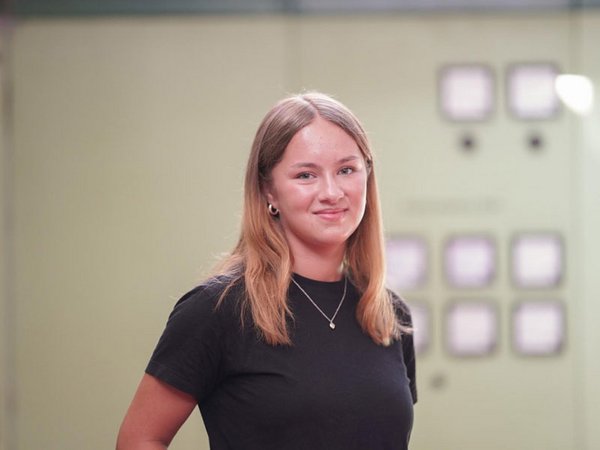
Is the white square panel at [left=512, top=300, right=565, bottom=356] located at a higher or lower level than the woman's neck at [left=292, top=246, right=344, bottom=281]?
lower

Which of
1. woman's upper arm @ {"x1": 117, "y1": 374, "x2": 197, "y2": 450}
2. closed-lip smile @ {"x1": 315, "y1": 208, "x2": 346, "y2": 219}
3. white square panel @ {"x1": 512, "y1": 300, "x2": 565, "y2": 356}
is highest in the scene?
closed-lip smile @ {"x1": 315, "y1": 208, "x2": 346, "y2": 219}

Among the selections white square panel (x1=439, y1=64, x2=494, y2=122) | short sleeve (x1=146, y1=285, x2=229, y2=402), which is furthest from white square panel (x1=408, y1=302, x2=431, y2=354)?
short sleeve (x1=146, y1=285, x2=229, y2=402)

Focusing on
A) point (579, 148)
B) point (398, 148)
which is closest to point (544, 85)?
point (579, 148)

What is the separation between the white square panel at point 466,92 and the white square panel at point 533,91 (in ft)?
0.28

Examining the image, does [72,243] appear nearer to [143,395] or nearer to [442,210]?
[442,210]

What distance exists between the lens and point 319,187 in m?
1.61

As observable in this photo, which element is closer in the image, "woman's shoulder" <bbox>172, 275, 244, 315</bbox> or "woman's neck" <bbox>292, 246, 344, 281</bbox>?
"woman's shoulder" <bbox>172, 275, 244, 315</bbox>

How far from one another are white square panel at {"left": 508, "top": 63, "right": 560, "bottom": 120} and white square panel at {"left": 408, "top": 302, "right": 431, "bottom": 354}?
82cm

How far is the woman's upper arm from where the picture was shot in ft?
5.17

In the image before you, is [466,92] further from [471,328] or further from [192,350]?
[192,350]

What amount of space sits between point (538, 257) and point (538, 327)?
266 millimetres

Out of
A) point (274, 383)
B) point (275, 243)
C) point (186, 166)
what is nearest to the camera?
point (274, 383)

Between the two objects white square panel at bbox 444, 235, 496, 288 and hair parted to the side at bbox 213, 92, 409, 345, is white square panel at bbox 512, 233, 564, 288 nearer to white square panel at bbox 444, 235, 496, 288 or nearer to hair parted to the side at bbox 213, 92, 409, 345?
white square panel at bbox 444, 235, 496, 288

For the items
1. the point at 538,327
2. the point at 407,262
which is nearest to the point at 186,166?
the point at 407,262
